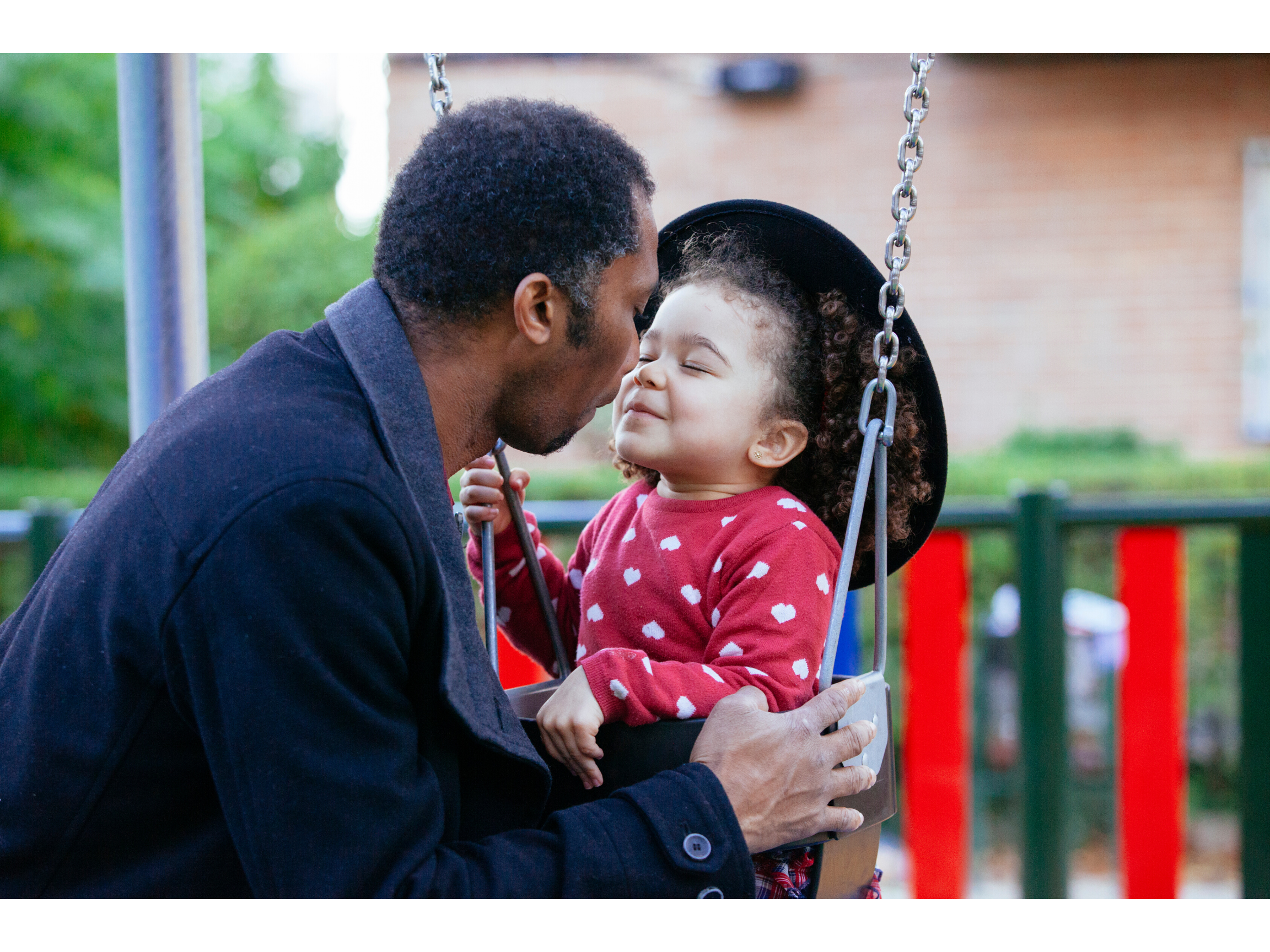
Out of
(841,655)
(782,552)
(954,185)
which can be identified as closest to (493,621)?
(782,552)

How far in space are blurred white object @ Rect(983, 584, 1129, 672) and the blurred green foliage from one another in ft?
17.7

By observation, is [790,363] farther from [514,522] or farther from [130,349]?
[130,349]

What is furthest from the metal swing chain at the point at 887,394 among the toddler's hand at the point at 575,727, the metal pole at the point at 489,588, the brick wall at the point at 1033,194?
the brick wall at the point at 1033,194

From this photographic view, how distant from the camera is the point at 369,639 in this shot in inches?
53.7

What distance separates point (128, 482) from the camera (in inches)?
56.9

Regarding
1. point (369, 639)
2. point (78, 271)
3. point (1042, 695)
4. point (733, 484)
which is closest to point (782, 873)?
point (733, 484)

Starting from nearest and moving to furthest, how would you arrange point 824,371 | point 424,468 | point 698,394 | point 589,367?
1. point 424,468
2. point 589,367
3. point 698,394
4. point 824,371

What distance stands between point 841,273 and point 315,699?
1.27m

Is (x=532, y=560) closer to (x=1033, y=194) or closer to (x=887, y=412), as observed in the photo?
(x=887, y=412)

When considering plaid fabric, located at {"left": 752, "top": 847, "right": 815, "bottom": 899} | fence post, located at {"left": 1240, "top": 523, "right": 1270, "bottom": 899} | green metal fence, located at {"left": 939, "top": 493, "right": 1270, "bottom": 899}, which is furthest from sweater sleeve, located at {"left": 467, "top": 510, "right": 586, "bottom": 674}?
fence post, located at {"left": 1240, "top": 523, "right": 1270, "bottom": 899}

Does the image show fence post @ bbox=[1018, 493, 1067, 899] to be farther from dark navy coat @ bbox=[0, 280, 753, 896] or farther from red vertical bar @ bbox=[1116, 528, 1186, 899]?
dark navy coat @ bbox=[0, 280, 753, 896]

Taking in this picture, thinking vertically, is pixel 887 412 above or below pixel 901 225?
below

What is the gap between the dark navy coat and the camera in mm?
1305

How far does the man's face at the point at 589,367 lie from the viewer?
1741 mm
